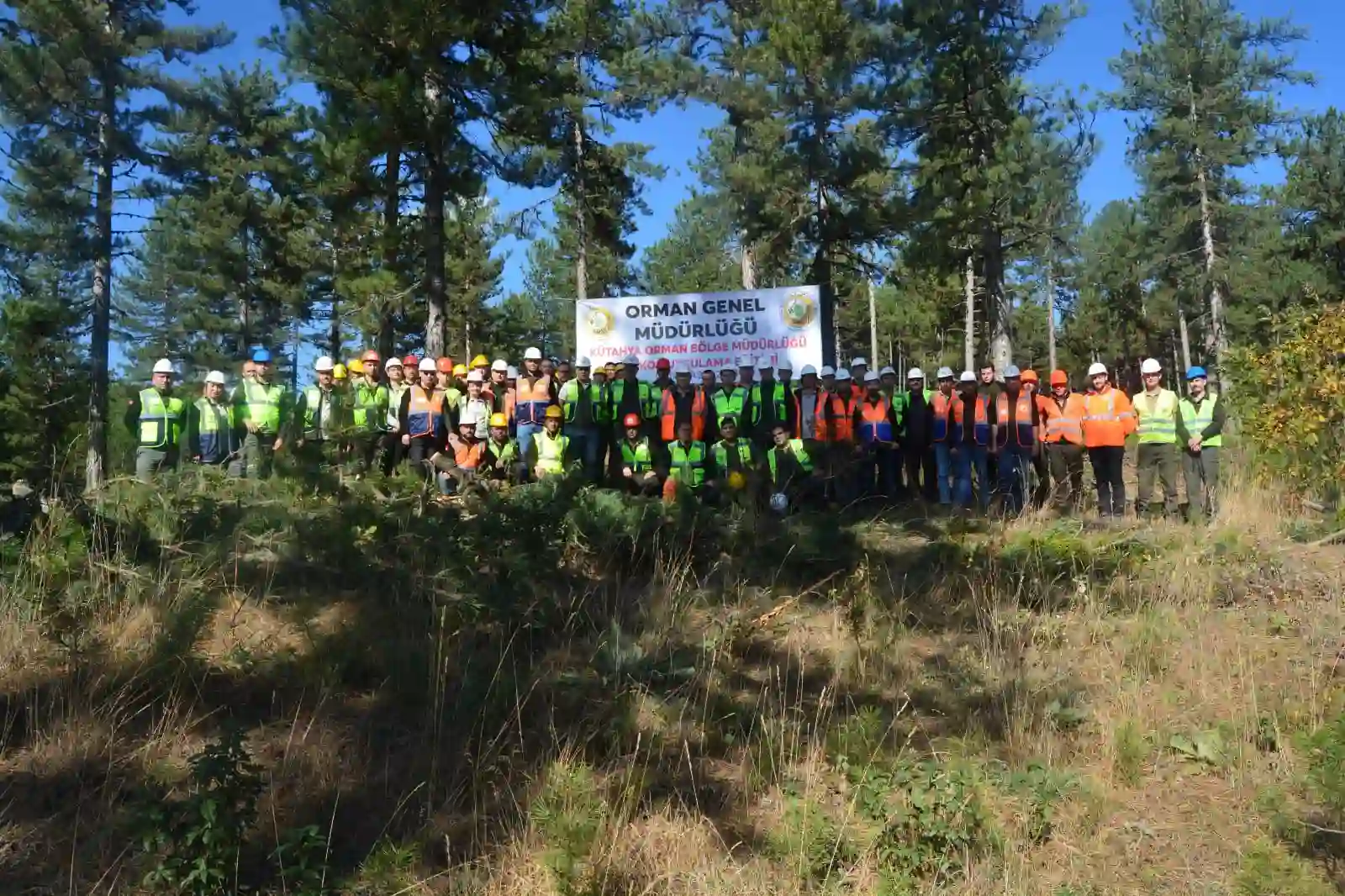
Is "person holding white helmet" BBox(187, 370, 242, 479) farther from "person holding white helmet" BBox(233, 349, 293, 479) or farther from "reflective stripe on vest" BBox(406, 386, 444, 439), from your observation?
"reflective stripe on vest" BBox(406, 386, 444, 439)

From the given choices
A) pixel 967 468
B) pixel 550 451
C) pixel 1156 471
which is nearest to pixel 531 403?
pixel 550 451

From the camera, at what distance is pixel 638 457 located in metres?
10.2

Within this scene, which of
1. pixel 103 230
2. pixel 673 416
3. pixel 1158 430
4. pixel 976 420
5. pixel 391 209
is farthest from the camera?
pixel 103 230

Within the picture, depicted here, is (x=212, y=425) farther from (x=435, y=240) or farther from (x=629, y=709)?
(x=629, y=709)

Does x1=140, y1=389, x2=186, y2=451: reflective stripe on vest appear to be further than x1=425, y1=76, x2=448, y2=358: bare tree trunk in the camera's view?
No

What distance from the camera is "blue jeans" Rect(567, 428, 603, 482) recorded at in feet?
33.8

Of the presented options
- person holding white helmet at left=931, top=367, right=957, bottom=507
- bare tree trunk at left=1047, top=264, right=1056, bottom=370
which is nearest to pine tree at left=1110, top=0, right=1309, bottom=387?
bare tree trunk at left=1047, top=264, right=1056, bottom=370

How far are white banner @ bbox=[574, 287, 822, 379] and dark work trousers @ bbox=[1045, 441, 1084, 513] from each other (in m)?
3.51

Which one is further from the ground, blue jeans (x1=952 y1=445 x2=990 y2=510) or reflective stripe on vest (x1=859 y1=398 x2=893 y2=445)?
reflective stripe on vest (x1=859 y1=398 x2=893 y2=445)

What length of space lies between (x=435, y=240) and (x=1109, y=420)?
903cm

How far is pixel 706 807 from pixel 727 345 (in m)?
9.02

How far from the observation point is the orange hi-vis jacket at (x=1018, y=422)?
33.5 ft

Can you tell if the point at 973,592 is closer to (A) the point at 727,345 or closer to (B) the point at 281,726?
(B) the point at 281,726

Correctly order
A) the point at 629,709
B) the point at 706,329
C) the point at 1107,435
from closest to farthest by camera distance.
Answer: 1. the point at 629,709
2. the point at 1107,435
3. the point at 706,329
